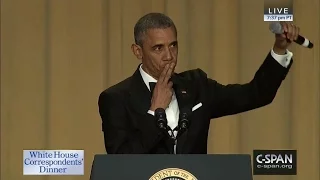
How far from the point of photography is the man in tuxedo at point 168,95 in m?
2.01

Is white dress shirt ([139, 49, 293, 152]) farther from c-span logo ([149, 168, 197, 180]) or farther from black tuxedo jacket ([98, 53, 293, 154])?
c-span logo ([149, 168, 197, 180])

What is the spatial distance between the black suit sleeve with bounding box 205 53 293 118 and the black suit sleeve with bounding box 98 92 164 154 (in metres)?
0.31

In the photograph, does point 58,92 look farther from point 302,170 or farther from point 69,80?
point 302,170

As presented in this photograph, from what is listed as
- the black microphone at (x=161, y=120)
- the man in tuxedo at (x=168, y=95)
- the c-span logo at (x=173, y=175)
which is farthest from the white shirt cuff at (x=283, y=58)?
the c-span logo at (x=173, y=175)

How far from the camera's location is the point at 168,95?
196 cm

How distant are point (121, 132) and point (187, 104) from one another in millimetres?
238

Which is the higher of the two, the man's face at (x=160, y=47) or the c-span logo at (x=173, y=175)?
the man's face at (x=160, y=47)

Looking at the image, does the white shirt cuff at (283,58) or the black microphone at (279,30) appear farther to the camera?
the white shirt cuff at (283,58)

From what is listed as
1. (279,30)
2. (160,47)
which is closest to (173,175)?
(279,30)

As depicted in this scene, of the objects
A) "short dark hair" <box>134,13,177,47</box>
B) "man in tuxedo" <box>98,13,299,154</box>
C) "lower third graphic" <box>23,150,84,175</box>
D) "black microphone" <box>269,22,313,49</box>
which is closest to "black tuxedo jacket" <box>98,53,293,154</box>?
"man in tuxedo" <box>98,13,299,154</box>

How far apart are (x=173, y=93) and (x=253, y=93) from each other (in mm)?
274

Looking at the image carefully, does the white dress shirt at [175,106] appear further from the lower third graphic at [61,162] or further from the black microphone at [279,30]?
the lower third graphic at [61,162]

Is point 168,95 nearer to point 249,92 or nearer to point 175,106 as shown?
point 175,106

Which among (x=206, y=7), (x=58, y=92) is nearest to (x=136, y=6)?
(x=206, y=7)
